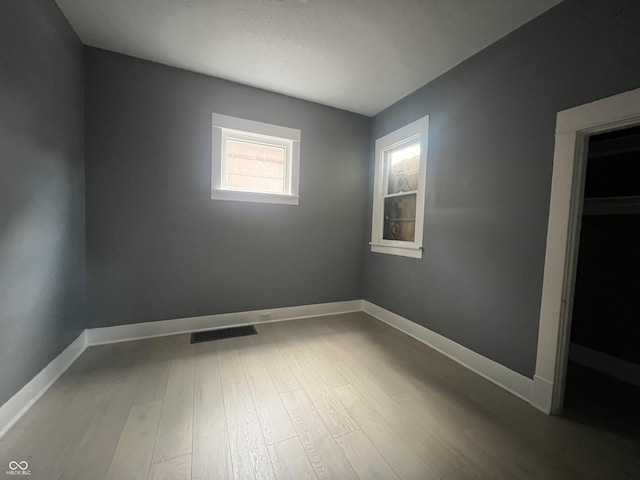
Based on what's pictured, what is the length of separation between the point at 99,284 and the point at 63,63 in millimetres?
1820

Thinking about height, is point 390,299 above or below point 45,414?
above

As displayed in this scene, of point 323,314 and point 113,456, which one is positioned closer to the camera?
point 113,456

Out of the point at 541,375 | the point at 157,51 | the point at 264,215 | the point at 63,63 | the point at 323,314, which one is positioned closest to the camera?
the point at 541,375

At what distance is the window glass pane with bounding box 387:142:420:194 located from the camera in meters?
2.76

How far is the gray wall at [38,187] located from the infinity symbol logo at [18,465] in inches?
14.9

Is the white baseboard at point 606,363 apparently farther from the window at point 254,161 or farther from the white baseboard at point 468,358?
the window at point 254,161

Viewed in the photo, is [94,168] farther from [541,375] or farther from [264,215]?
[541,375]

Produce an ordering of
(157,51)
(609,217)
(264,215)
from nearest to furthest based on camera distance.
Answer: (609,217) < (157,51) < (264,215)

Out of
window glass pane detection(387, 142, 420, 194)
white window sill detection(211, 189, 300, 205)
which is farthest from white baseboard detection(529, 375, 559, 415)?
white window sill detection(211, 189, 300, 205)

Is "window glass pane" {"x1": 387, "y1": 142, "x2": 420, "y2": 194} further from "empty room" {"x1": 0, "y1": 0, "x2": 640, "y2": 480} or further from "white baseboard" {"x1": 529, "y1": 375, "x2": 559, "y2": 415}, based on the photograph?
"white baseboard" {"x1": 529, "y1": 375, "x2": 559, "y2": 415}

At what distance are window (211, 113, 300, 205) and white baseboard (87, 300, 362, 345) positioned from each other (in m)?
1.35

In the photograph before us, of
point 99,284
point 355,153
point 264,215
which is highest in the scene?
point 355,153

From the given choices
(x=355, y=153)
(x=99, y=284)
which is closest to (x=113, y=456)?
(x=99, y=284)

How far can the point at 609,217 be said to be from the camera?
2.01m
